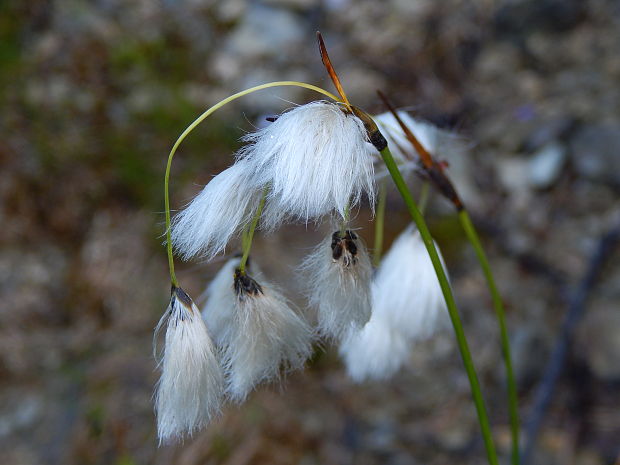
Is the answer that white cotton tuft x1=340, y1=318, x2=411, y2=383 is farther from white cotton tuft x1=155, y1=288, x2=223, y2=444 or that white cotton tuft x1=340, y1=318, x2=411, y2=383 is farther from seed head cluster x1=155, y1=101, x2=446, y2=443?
white cotton tuft x1=155, y1=288, x2=223, y2=444

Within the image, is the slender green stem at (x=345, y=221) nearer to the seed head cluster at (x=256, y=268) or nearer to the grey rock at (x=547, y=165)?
A: the seed head cluster at (x=256, y=268)

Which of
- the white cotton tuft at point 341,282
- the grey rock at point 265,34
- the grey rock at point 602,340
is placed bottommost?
the grey rock at point 602,340

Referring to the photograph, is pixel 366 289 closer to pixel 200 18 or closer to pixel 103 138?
pixel 103 138

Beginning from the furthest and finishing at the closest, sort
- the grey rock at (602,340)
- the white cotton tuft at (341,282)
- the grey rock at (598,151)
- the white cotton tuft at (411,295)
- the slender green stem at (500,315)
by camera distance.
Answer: the grey rock at (598,151), the grey rock at (602,340), the white cotton tuft at (411,295), the slender green stem at (500,315), the white cotton tuft at (341,282)

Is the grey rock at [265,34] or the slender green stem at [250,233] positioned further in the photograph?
the grey rock at [265,34]

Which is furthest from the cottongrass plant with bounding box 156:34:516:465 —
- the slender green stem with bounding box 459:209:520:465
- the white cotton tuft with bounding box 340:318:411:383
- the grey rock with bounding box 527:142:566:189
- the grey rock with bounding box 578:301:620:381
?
the grey rock with bounding box 527:142:566:189

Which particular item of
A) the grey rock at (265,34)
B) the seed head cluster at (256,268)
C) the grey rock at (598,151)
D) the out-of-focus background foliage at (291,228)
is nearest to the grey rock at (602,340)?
the out-of-focus background foliage at (291,228)

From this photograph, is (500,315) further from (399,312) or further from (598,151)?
(598,151)

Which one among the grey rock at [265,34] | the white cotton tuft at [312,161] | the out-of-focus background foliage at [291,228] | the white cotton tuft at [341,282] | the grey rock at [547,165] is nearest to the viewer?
the white cotton tuft at [312,161]
